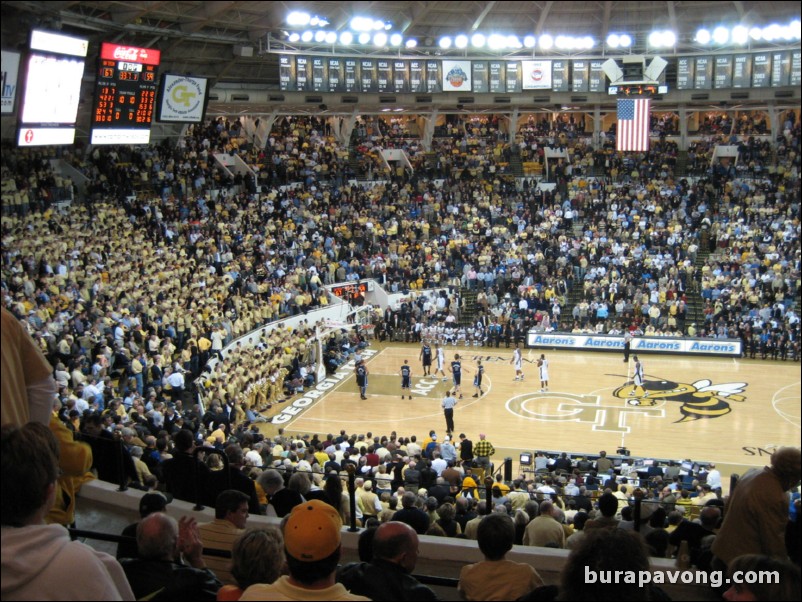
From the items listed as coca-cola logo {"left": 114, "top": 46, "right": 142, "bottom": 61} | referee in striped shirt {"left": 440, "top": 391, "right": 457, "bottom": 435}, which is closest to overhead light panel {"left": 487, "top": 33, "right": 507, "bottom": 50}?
coca-cola logo {"left": 114, "top": 46, "right": 142, "bottom": 61}

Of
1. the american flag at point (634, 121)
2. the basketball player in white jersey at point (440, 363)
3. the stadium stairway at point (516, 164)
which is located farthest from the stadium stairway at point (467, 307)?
the stadium stairway at point (516, 164)

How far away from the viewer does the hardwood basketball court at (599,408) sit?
19.7 metres

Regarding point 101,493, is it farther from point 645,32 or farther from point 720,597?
point 645,32

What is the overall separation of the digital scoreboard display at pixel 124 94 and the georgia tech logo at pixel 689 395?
14.1m

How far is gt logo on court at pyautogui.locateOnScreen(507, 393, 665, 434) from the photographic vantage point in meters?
21.4

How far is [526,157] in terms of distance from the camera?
3881 centimetres

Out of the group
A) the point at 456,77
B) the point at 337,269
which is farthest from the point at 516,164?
the point at 337,269

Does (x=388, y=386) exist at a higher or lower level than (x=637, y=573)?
lower

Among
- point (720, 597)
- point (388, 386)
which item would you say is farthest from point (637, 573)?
point (388, 386)

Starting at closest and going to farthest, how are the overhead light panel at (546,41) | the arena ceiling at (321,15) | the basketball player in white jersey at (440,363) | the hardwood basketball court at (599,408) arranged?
the hardwood basketball court at (599,408), the arena ceiling at (321,15), the basketball player in white jersey at (440,363), the overhead light panel at (546,41)

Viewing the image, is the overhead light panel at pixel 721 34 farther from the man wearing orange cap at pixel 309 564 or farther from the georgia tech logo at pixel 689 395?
the man wearing orange cap at pixel 309 564

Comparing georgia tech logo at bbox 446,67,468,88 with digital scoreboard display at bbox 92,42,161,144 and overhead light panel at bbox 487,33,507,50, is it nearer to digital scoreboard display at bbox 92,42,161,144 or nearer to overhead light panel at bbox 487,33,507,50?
overhead light panel at bbox 487,33,507,50

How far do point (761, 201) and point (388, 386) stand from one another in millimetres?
16399

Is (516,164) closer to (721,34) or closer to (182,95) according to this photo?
(721,34)
